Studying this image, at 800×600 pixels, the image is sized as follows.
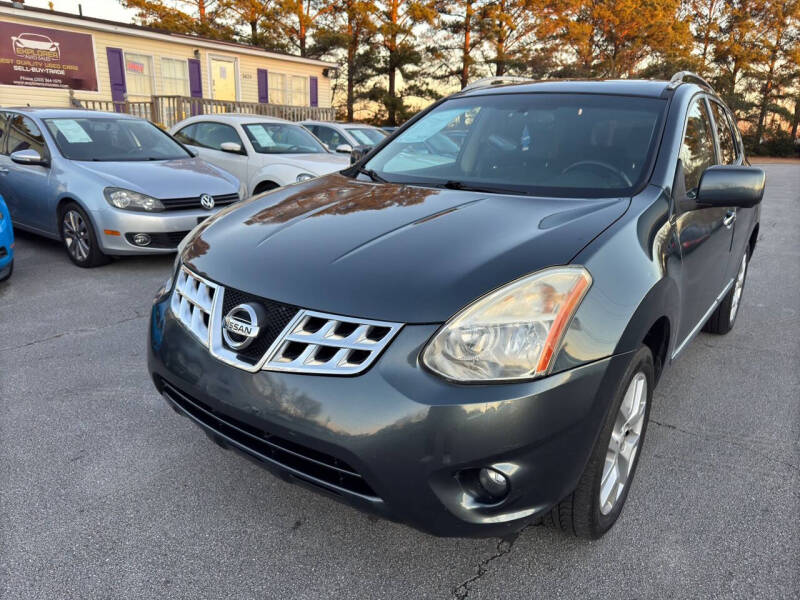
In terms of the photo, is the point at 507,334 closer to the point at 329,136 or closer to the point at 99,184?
the point at 99,184

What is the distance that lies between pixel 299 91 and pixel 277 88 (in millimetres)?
1124

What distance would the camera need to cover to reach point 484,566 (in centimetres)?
209

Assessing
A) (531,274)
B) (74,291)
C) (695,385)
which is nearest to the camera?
(531,274)

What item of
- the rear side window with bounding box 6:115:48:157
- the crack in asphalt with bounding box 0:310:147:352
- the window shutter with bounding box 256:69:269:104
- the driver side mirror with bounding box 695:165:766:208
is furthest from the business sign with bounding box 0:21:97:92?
the driver side mirror with bounding box 695:165:766:208

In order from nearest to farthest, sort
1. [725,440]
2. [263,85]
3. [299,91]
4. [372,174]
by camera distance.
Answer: [725,440] → [372,174] → [263,85] → [299,91]

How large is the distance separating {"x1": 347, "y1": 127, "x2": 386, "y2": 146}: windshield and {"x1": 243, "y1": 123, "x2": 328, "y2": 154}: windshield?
3.14m

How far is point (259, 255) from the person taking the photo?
2102 millimetres

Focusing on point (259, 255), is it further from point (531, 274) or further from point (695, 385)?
point (695, 385)

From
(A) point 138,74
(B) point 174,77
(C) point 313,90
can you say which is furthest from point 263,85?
(A) point 138,74

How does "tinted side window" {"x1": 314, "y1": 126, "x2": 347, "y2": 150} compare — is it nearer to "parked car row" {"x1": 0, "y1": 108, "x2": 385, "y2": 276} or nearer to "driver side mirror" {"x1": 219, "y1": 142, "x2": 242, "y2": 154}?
"driver side mirror" {"x1": 219, "y1": 142, "x2": 242, "y2": 154}

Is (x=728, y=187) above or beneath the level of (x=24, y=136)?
above

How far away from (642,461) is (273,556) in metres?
1.66

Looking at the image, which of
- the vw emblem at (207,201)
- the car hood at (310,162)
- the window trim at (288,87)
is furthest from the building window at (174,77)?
the vw emblem at (207,201)

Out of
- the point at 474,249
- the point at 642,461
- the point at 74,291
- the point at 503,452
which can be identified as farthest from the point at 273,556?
the point at 74,291
